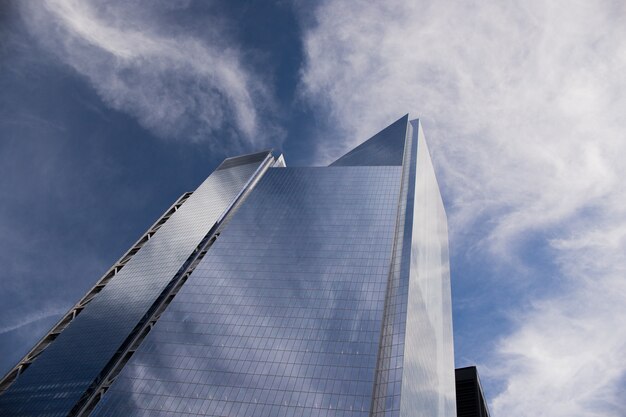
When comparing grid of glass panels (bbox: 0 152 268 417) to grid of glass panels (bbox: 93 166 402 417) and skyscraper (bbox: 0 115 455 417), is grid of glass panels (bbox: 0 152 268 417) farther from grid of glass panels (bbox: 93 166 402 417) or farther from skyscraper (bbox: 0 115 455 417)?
grid of glass panels (bbox: 93 166 402 417)

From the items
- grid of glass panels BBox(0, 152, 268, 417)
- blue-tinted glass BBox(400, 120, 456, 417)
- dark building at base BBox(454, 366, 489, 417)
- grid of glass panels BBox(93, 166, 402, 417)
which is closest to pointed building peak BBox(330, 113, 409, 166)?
blue-tinted glass BBox(400, 120, 456, 417)

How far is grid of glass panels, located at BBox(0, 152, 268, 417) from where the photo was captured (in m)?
83.3

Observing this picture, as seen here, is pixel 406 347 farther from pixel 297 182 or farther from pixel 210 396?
pixel 297 182

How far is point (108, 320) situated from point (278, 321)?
45.7m

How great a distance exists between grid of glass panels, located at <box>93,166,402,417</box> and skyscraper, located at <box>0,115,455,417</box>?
0.23 meters

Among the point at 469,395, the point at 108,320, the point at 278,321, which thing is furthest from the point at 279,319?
the point at 469,395

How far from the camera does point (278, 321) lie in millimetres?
79250

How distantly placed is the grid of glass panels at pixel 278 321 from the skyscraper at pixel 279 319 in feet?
0.77

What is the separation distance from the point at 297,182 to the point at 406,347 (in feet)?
206

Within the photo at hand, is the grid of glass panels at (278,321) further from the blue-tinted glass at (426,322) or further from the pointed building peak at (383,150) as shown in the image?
the pointed building peak at (383,150)

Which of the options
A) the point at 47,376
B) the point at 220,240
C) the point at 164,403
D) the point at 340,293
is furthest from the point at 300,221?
the point at 47,376

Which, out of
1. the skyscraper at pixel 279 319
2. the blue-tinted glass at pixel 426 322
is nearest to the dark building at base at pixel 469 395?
the blue-tinted glass at pixel 426 322

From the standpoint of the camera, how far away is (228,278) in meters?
91.9

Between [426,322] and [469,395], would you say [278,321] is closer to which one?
[426,322]
